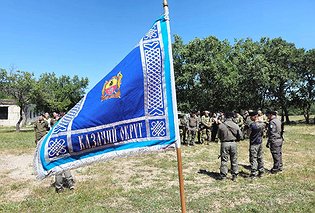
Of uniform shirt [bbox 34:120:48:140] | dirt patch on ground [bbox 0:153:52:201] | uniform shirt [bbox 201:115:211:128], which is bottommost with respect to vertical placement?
dirt patch on ground [bbox 0:153:52:201]

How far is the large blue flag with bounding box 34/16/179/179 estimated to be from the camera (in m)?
3.60

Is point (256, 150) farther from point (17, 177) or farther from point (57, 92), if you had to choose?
point (57, 92)

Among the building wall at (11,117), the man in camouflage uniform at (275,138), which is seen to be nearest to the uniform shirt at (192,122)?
the man in camouflage uniform at (275,138)

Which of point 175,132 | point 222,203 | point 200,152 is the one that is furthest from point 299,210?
point 200,152

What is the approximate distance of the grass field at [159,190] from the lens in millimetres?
6535

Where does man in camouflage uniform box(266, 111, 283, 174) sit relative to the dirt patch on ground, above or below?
above

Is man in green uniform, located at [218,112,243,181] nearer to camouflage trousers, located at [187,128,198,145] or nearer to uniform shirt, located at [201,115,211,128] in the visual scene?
camouflage trousers, located at [187,128,198,145]

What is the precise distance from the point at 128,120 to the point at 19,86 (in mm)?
28436

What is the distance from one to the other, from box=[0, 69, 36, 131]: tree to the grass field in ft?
62.0

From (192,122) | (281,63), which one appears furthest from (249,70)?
(192,122)

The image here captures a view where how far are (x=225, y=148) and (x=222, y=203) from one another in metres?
2.25

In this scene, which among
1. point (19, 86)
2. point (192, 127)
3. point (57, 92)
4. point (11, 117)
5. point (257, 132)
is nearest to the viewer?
point (257, 132)

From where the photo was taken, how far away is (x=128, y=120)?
366 centimetres

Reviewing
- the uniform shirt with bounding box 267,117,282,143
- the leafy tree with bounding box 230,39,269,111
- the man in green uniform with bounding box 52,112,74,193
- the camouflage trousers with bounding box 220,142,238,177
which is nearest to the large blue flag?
the man in green uniform with bounding box 52,112,74,193
